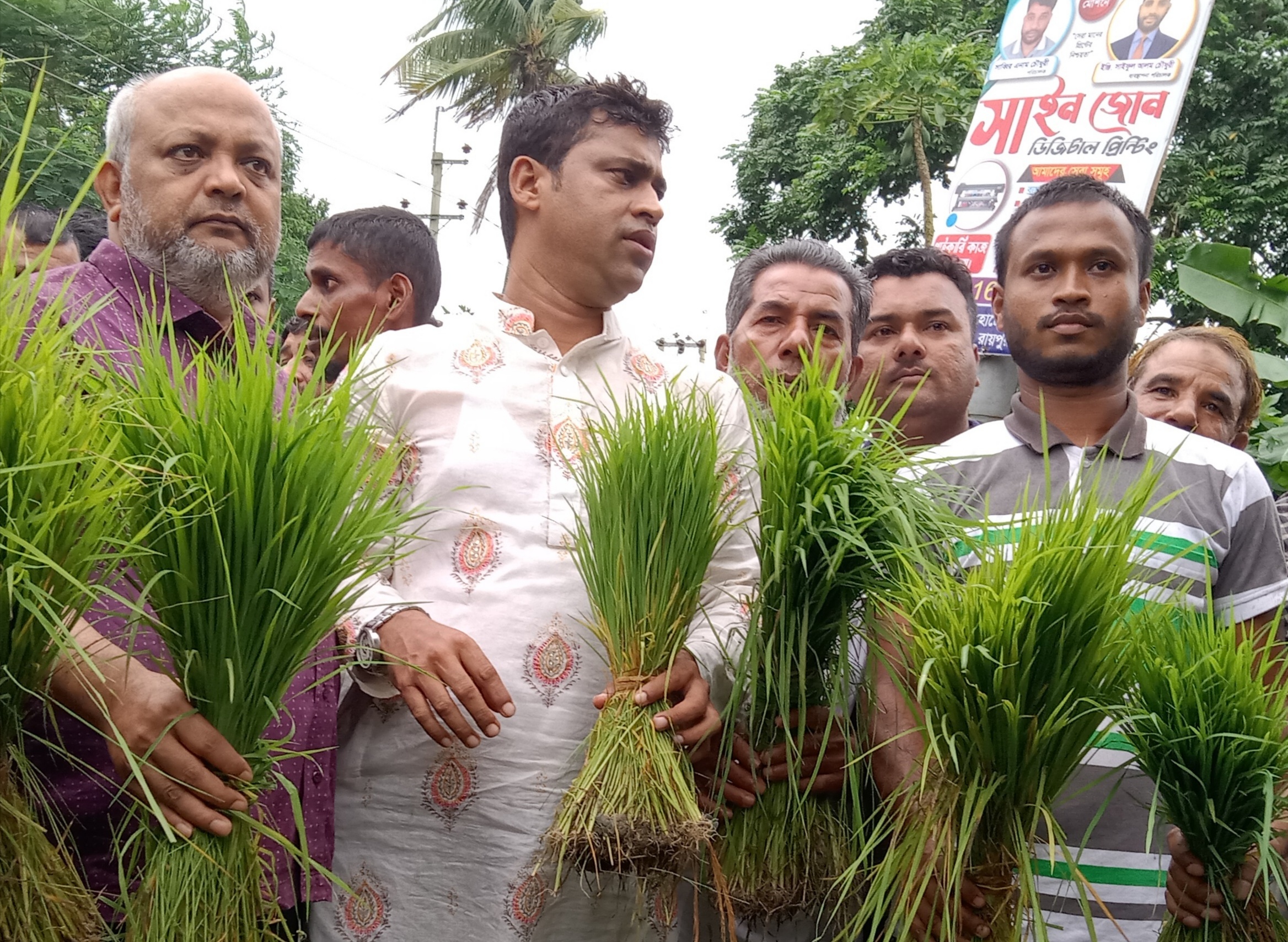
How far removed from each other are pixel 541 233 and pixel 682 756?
3.24 feet

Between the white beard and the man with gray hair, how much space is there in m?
0.92

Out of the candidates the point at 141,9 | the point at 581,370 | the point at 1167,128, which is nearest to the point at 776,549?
the point at 581,370

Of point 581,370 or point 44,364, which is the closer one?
point 44,364

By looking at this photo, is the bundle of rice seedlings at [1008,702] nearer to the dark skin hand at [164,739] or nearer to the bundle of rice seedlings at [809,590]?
the bundle of rice seedlings at [809,590]

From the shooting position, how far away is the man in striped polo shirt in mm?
1933

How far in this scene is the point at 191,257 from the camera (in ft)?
6.94

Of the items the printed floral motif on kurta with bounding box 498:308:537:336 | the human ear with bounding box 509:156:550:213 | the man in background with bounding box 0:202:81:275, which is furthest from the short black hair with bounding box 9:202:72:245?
the printed floral motif on kurta with bounding box 498:308:537:336

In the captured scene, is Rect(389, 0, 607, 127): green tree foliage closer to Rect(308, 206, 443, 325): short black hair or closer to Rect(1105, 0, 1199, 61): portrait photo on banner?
Rect(1105, 0, 1199, 61): portrait photo on banner

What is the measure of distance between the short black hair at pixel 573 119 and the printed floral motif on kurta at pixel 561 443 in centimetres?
47

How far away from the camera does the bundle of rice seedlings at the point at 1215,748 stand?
1617 millimetres

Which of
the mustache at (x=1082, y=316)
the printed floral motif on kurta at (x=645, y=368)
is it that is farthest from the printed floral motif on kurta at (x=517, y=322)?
the mustache at (x=1082, y=316)

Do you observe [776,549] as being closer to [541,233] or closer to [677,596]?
[677,596]

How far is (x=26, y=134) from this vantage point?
4.17 ft

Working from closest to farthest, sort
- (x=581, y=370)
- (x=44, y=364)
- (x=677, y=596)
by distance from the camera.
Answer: (x=44, y=364)
(x=677, y=596)
(x=581, y=370)
